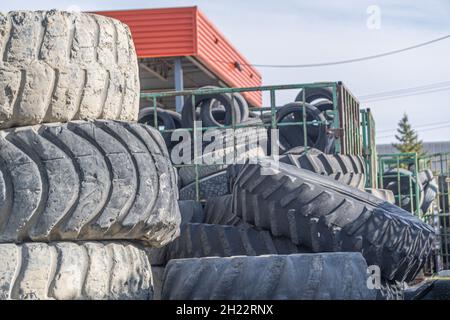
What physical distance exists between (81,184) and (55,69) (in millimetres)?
549

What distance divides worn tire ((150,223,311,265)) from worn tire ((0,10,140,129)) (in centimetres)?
178

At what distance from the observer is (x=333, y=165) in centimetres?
738

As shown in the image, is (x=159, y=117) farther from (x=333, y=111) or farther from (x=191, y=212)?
(x=191, y=212)

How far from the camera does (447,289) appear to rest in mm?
6609

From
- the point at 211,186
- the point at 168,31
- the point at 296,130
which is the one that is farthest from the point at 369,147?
the point at 168,31

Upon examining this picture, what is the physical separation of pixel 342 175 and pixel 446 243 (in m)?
5.35

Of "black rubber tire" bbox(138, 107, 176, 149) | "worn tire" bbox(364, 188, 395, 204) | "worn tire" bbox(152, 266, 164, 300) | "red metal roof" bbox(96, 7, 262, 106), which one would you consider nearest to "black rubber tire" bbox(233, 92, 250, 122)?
"black rubber tire" bbox(138, 107, 176, 149)

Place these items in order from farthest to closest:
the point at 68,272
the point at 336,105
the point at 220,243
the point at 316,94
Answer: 1. the point at 316,94
2. the point at 336,105
3. the point at 220,243
4. the point at 68,272

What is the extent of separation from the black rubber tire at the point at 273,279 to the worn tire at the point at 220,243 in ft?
4.62

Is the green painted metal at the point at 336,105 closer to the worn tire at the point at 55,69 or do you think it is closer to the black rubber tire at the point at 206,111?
the black rubber tire at the point at 206,111

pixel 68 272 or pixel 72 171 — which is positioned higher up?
pixel 72 171
